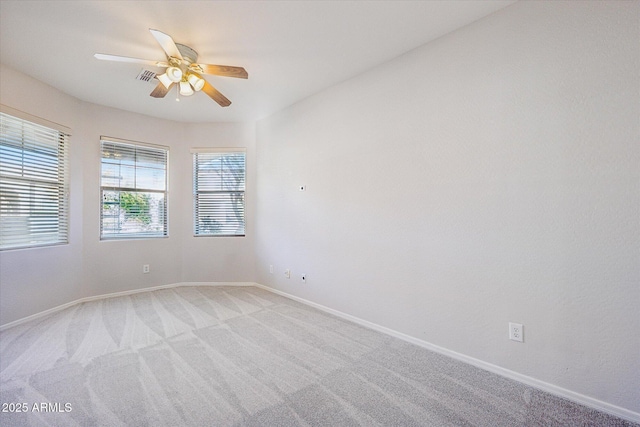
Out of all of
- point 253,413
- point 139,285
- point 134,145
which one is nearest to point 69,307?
point 139,285

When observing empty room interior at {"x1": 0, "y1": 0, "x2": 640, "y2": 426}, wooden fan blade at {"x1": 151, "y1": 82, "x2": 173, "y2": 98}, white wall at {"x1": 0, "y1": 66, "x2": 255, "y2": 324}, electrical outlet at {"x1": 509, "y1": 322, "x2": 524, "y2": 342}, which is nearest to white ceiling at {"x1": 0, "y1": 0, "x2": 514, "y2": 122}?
empty room interior at {"x1": 0, "y1": 0, "x2": 640, "y2": 426}

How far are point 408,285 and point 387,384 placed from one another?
2.93 feet

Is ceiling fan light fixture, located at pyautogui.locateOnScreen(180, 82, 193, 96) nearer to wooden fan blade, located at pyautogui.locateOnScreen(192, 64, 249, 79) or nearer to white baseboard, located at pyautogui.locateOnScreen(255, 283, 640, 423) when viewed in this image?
wooden fan blade, located at pyautogui.locateOnScreen(192, 64, 249, 79)

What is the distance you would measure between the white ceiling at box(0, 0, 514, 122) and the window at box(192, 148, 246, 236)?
149 centimetres

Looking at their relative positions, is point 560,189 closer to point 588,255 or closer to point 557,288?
point 588,255

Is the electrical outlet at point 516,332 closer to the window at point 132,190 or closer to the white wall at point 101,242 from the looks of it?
the white wall at point 101,242

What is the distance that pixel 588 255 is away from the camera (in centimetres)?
168

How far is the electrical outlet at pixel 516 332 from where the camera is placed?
192cm

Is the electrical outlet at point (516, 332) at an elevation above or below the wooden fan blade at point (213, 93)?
below

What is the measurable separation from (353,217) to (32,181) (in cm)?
364

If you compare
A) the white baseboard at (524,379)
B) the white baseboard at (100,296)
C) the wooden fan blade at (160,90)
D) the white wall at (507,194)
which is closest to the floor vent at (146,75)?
the wooden fan blade at (160,90)

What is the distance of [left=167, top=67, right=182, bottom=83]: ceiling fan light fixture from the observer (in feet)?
7.80

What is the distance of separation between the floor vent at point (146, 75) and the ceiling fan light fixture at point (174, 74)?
23.8 inches

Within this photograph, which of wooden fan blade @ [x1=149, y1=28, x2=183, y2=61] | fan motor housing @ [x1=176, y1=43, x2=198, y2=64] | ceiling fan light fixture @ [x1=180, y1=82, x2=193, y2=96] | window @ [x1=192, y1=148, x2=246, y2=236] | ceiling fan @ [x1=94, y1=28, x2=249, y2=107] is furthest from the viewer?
window @ [x1=192, y1=148, x2=246, y2=236]
